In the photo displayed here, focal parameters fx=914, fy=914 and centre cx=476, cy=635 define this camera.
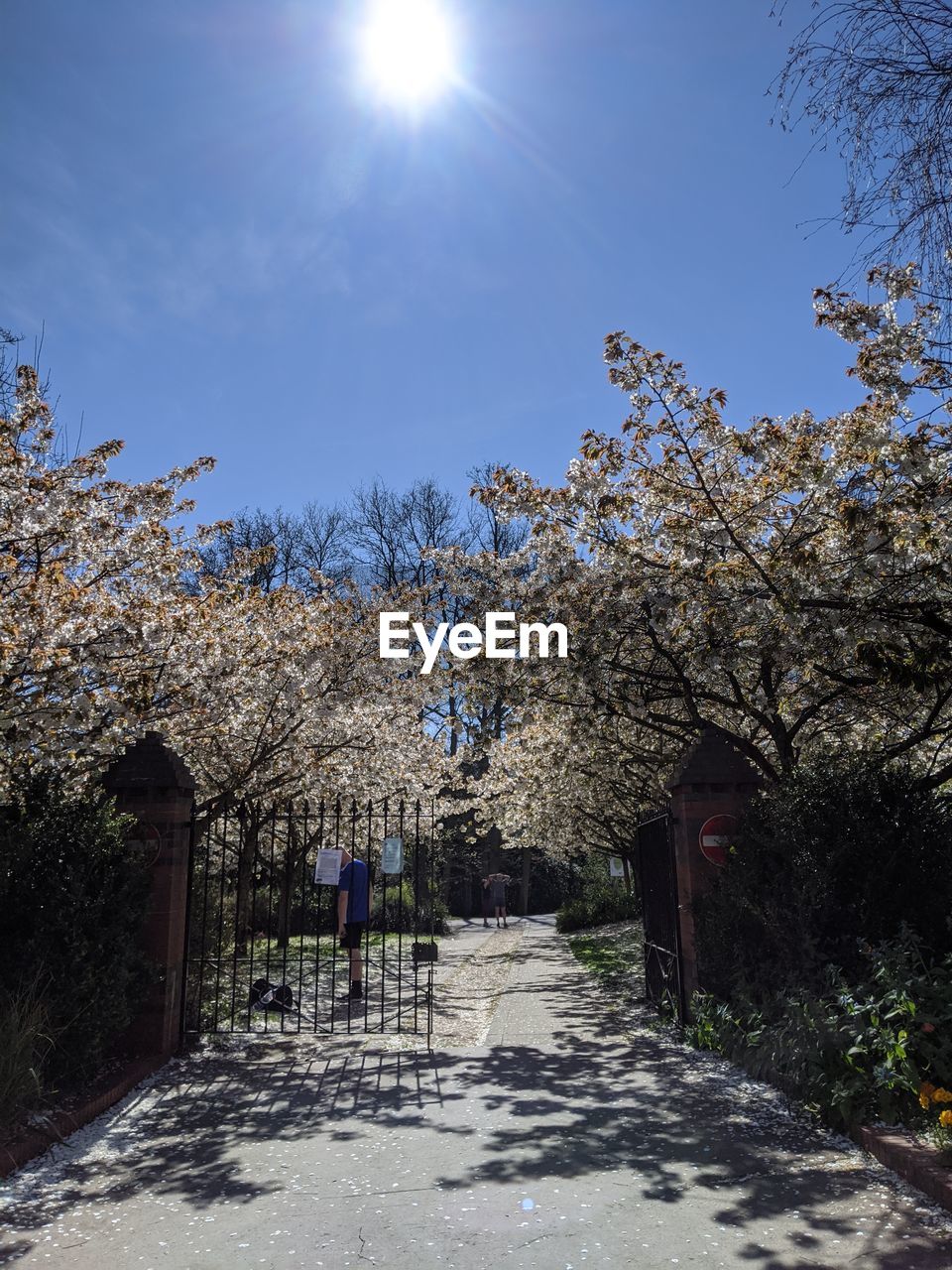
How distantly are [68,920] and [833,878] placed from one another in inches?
217

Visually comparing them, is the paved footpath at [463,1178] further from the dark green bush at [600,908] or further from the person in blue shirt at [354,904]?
the dark green bush at [600,908]

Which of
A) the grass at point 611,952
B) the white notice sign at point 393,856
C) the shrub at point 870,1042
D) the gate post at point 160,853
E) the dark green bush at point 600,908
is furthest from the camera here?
the dark green bush at point 600,908

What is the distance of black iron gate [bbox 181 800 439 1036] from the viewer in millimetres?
9227

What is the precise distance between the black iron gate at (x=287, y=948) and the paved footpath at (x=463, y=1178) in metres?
1.73

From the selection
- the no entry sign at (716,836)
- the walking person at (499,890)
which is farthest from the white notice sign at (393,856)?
the walking person at (499,890)

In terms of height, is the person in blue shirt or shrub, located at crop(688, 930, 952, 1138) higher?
the person in blue shirt

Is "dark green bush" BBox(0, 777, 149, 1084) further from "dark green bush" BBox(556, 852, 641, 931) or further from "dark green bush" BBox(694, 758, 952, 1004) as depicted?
"dark green bush" BBox(556, 852, 641, 931)

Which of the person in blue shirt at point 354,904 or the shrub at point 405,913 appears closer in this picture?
the person in blue shirt at point 354,904

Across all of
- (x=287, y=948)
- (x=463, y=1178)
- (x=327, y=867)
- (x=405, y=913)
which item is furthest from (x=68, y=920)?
(x=405, y=913)

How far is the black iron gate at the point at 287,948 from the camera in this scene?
923 cm

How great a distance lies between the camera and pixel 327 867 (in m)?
9.85

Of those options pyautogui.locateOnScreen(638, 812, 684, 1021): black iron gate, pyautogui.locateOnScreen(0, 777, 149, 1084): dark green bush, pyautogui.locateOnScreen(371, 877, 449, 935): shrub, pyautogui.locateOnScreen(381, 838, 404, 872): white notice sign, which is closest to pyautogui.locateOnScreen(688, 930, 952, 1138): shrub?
pyautogui.locateOnScreen(638, 812, 684, 1021): black iron gate

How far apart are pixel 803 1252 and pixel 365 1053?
5.16m

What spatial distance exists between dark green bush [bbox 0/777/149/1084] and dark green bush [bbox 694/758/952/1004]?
485 centimetres
